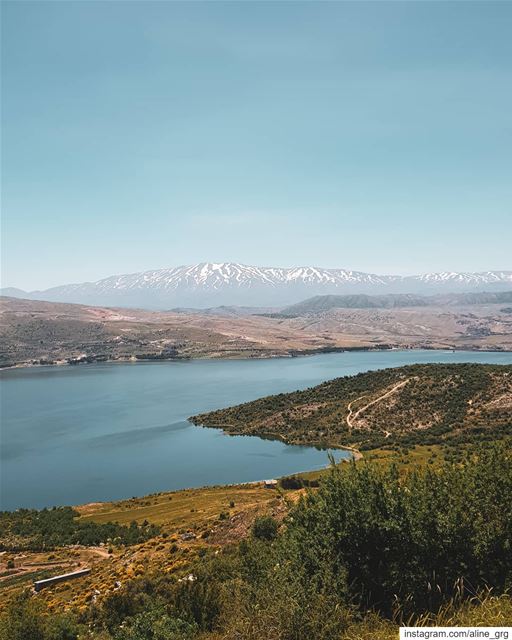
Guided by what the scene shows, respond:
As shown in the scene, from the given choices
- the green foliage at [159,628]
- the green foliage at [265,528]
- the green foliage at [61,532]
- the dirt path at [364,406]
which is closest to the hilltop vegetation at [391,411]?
the dirt path at [364,406]

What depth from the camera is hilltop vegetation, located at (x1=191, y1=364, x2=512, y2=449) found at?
87.8m

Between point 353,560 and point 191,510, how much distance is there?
40.1m

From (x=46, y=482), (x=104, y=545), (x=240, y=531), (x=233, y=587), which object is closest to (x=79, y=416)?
(x=46, y=482)

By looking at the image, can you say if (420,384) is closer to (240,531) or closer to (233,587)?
(240,531)

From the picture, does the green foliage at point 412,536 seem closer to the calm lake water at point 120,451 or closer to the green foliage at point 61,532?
the green foliage at point 61,532

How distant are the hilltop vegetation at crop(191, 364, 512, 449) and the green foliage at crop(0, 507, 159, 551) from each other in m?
51.0

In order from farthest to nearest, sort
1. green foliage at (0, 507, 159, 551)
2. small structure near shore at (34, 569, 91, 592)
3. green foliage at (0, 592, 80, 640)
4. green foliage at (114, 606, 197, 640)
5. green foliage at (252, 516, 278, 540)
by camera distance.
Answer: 1. green foliage at (0, 507, 159, 551)
2. small structure near shore at (34, 569, 91, 592)
3. green foliage at (252, 516, 278, 540)
4. green foliage at (0, 592, 80, 640)
5. green foliage at (114, 606, 197, 640)

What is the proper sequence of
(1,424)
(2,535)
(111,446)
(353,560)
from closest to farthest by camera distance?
(353,560) < (2,535) < (111,446) < (1,424)

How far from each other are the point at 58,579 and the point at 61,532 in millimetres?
19407

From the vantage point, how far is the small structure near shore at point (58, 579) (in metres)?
31.2

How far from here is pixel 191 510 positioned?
172ft

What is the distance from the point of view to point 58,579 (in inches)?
1262

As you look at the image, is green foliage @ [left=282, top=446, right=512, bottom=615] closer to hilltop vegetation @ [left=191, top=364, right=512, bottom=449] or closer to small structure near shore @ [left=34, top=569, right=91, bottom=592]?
small structure near shore @ [left=34, top=569, right=91, bottom=592]

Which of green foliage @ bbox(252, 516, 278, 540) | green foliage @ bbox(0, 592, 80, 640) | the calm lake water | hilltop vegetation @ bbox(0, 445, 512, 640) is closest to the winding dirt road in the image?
the calm lake water
